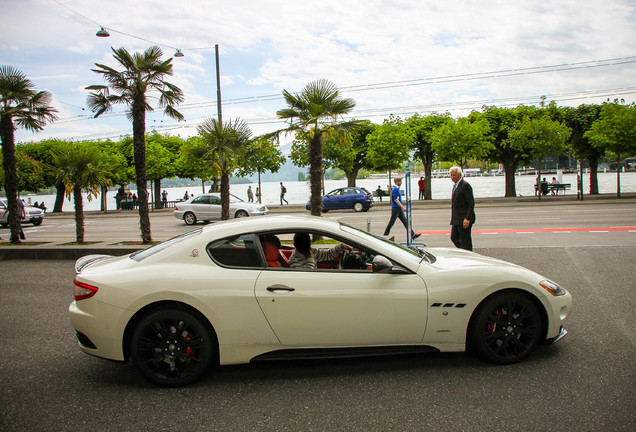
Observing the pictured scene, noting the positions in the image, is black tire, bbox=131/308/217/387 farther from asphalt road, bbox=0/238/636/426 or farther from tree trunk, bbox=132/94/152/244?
tree trunk, bbox=132/94/152/244

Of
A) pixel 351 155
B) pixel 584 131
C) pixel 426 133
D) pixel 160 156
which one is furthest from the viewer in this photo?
pixel 160 156

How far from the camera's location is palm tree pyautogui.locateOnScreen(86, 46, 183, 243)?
12.1 meters

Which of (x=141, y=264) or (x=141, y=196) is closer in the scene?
(x=141, y=264)

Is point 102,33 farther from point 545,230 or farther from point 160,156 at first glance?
point 160,156

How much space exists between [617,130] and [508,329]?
101ft

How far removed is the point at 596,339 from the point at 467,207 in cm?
361

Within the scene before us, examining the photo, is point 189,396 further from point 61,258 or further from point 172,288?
point 61,258

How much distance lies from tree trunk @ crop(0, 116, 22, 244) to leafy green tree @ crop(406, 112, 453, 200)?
3070 cm

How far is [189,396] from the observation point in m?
3.57

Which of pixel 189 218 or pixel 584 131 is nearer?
pixel 189 218

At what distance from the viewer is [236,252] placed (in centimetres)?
388

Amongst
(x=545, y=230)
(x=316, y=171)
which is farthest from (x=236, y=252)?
(x=545, y=230)

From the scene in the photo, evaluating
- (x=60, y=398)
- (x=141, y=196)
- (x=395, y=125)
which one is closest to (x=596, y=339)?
(x=60, y=398)

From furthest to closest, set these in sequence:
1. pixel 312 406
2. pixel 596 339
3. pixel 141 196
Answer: pixel 141 196, pixel 596 339, pixel 312 406
